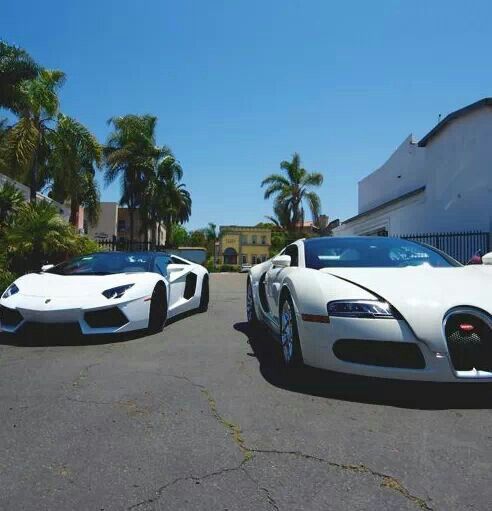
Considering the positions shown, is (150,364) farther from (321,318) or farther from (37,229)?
(37,229)

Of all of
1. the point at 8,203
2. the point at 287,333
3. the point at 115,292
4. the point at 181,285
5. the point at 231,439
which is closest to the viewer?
the point at 231,439

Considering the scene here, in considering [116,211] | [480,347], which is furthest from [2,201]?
[116,211]

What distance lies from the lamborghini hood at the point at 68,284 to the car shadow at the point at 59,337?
377 mm

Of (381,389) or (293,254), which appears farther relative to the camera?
(293,254)

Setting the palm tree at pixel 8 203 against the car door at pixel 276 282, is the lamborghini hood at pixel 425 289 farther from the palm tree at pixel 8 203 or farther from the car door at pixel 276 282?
the palm tree at pixel 8 203

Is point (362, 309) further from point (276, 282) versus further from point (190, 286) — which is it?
point (190, 286)

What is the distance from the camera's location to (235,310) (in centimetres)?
920

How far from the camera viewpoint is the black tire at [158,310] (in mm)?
6074

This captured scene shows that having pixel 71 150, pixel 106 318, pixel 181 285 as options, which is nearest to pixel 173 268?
pixel 181 285

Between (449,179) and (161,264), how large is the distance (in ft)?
45.3

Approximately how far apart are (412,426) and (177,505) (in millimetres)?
1584

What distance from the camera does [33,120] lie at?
2181 centimetres

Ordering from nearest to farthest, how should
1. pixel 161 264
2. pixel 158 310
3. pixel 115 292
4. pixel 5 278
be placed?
1. pixel 115 292
2. pixel 158 310
3. pixel 161 264
4. pixel 5 278

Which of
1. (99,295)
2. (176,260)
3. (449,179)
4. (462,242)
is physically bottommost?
(99,295)
